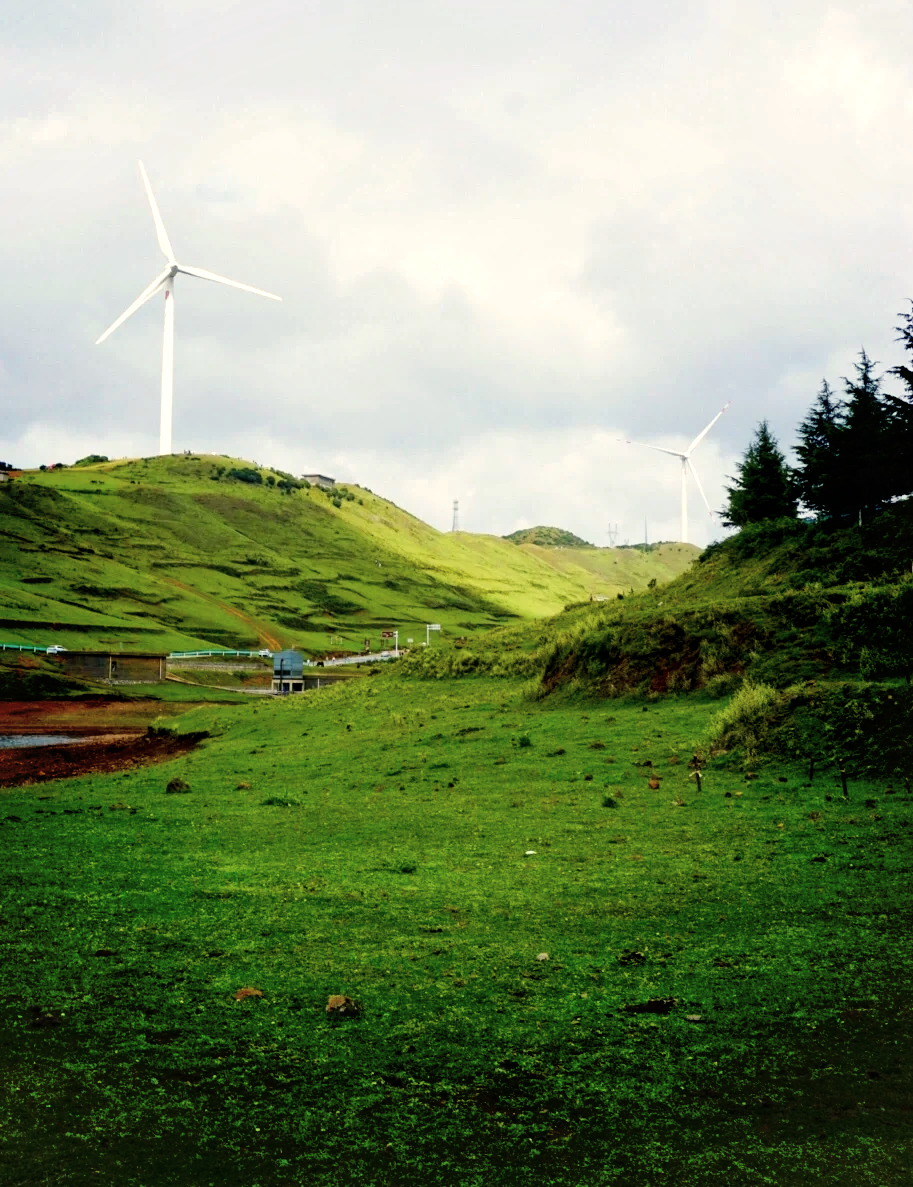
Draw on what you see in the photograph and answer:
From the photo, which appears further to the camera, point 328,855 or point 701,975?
point 328,855

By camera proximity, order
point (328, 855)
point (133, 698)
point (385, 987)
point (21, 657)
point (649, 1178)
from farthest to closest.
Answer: point (21, 657) → point (133, 698) → point (328, 855) → point (385, 987) → point (649, 1178)

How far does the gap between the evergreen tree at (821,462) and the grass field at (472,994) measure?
32368 millimetres

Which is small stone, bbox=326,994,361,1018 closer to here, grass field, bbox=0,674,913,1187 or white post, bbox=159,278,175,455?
grass field, bbox=0,674,913,1187

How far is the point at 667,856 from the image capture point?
13.0m

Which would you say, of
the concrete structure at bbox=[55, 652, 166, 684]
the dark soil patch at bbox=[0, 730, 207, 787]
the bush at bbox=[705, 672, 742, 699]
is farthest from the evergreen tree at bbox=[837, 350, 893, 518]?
the concrete structure at bbox=[55, 652, 166, 684]

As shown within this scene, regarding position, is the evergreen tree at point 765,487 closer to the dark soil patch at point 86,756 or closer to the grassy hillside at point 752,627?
the grassy hillside at point 752,627

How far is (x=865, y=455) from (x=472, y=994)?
134ft

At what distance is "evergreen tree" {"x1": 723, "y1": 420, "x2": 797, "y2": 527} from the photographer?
2352 inches

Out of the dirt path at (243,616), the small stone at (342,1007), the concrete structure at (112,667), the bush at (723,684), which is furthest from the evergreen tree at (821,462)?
the dirt path at (243,616)

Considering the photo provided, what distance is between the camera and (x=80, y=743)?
140 feet

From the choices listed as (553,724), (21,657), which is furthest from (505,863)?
(21,657)

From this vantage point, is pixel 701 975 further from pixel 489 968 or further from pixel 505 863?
pixel 505 863

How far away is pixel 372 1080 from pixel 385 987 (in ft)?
5.88

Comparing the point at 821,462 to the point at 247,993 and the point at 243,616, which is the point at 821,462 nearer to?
the point at 247,993
